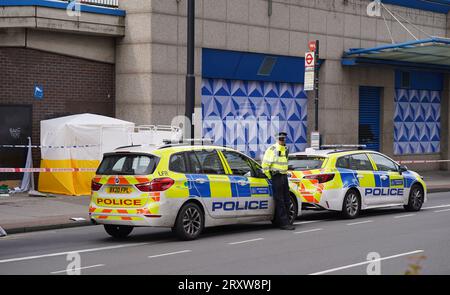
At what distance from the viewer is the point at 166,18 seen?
2234 cm

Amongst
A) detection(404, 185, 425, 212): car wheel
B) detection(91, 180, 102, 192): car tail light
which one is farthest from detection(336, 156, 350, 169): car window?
detection(91, 180, 102, 192): car tail light

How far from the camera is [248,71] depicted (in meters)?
25.4

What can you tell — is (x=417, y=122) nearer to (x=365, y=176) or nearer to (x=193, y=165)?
(x=365, y=176)

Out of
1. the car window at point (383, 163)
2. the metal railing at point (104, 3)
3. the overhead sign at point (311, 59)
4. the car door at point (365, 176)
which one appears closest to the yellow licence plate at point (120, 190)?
the car door at point (365, 176)

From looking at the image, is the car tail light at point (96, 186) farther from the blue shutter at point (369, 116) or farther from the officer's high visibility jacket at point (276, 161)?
the blue shutter at point (369, 116)

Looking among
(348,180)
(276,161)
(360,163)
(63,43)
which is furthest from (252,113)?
(276,161)

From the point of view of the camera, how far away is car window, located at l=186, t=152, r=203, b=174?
43.0 ft

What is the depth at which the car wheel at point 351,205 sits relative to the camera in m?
16.2

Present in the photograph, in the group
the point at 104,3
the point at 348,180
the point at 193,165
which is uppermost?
the point at 104,3

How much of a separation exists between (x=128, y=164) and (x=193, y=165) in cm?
111

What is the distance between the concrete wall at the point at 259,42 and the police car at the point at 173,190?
8.77 metres

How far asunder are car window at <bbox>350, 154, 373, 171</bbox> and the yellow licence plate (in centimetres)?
588
